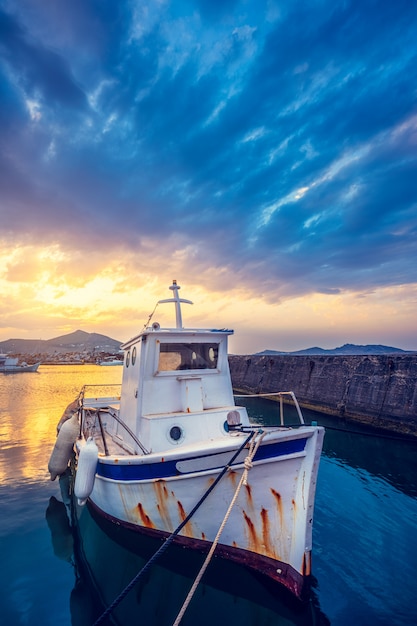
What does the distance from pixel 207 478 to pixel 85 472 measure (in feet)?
8.78

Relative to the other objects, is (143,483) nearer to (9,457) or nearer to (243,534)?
(243,534)

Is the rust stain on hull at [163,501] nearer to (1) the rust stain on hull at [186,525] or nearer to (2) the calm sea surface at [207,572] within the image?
(1) the rust stain on hull at [186,525]

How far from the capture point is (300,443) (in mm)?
5742

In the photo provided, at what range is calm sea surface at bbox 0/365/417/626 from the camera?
5348 mm

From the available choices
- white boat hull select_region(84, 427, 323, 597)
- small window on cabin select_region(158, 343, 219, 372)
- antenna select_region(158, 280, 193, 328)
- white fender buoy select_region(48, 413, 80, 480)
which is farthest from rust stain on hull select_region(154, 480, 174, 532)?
white fender buoy select_region(48, 413, 80, 480)

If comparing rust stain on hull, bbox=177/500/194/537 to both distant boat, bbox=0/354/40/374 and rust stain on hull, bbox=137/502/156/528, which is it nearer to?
rust stain on hull, bbox=137/502/156/528

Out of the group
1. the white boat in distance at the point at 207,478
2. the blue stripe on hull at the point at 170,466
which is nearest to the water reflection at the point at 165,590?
the white boat in distance at the point at 207,478

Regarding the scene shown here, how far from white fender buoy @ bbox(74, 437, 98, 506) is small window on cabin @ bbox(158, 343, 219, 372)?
7.56 ft

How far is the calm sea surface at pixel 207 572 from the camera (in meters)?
5.35

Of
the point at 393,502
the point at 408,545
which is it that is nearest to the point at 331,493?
the point at 393,502

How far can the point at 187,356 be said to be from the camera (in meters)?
8.19

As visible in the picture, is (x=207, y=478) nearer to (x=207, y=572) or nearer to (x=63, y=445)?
(x=207, y=572)

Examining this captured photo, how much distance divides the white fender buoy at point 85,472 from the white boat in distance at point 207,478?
0.06ft

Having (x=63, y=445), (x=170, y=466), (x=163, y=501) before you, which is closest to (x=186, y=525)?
(x=163, y=501)
